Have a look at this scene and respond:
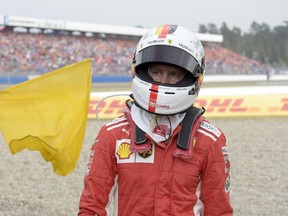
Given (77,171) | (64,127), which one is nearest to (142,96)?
(64,127)

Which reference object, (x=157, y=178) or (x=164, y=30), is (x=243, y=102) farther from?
(x=157, y=178)

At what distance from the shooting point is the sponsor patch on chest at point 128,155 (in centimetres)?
236

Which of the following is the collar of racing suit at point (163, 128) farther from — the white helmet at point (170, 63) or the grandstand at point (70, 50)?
the grandstand at point (70, 50)

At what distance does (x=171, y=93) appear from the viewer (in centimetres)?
232

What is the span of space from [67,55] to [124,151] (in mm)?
42965

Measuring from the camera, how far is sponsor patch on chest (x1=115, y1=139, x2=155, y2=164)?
7.74 feet

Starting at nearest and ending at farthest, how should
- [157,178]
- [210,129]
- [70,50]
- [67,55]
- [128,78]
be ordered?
[157,178]
[210,129]
[128,78]
[67,55]
[70,50]

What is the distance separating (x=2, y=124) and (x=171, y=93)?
2367 millimetres

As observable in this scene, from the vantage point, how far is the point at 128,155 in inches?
93.6

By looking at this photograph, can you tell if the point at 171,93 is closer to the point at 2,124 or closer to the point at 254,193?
the point at 2,124

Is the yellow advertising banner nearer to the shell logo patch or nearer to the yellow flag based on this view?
the yellow flag

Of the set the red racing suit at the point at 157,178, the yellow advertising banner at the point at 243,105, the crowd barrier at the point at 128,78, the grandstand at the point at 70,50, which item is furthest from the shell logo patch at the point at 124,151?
the grandstand at the point at 70,50

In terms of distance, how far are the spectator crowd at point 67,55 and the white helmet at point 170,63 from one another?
3282cm

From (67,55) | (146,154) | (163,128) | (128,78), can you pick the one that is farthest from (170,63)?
(67,55)
